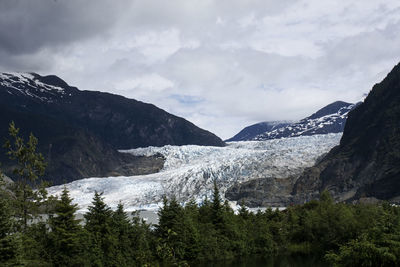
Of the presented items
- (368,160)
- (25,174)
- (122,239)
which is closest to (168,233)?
(25,174)

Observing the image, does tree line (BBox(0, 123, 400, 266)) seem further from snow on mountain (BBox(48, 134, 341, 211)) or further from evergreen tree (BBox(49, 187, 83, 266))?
snow on mountain (BBox(48, 134, 341, 211))

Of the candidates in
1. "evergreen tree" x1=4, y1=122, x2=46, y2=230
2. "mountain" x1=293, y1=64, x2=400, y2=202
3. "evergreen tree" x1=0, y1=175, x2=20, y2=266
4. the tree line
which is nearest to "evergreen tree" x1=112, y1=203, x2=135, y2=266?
the tree line

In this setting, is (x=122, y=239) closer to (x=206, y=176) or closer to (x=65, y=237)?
(x=65, y=237)

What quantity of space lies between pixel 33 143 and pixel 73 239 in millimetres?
10935

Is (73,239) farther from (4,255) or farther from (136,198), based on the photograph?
(136,198)

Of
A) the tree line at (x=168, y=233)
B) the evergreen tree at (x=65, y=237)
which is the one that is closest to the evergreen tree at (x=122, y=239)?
the tree line at (x=168, y=233)

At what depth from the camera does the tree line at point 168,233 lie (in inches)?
701

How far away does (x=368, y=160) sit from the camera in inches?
5733

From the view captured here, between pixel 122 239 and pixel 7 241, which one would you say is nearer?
pixel 7 241

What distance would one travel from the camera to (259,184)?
149625mm

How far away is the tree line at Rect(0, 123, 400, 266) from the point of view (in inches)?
701

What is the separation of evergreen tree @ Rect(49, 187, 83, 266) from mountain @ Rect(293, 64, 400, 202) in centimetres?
10246

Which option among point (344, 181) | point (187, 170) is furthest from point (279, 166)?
point (187, 170)

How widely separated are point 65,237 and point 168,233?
116 ft
